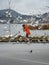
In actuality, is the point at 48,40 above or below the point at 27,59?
below

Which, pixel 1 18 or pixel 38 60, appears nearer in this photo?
pixel 38 60

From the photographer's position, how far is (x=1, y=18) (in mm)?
161750

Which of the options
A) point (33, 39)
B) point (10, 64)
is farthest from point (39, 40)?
point (10, 64)

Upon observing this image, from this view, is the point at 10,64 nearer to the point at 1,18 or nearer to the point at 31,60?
the point at 31,60

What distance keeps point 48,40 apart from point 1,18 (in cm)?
13552

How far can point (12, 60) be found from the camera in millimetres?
15031

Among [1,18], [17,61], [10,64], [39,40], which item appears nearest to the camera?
[10,64]

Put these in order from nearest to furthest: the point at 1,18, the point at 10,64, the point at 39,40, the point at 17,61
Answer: the point at 10,64, the point at 17,61, the point at 39,40, the point at 1,18

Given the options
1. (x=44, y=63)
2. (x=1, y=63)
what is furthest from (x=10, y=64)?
(x=44, y=63)

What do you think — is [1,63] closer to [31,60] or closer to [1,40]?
[31,60]

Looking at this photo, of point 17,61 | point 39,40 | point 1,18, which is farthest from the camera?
point 1,18

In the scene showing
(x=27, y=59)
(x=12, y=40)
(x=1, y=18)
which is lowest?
Result: (x=1, y=18)

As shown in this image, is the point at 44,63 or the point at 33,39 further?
the point at 33,39

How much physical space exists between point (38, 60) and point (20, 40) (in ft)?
41.1
